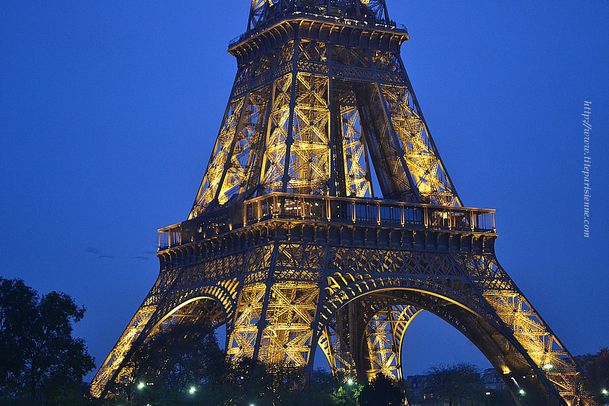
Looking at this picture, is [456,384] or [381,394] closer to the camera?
[381,394]

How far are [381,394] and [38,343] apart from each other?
723 inches

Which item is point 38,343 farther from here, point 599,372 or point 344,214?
point 599,372

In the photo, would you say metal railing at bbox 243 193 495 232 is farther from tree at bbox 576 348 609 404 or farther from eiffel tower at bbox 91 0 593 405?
tree at bbox 576 348 609 404

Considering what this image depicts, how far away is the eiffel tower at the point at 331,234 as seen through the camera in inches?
2425

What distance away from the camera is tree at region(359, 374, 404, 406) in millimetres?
63250

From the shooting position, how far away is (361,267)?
205ft

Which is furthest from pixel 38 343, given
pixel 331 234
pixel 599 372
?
pixel 599 372

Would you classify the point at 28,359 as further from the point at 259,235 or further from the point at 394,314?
the point at 394,314

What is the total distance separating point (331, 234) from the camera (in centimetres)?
6300

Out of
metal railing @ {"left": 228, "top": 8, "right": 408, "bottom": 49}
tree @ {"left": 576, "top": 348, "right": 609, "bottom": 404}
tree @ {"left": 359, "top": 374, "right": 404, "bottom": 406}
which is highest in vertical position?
metal railing @ {"left": 228, "top": 8, "right": 408, "bottom": 49}

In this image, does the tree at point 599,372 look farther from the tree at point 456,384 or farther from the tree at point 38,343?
the tree at point 38,343

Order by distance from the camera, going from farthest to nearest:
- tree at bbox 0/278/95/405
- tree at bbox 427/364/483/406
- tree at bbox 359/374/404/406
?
1. tree at bbox 427/364/483/406
2. tree at bbox 359/374/404/406
3. tree at bbox 0/278/95/405

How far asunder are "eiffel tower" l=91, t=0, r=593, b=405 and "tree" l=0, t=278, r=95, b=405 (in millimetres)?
5900

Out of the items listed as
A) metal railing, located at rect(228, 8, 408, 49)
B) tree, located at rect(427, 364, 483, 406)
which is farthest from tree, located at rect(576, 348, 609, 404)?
metal railing, located at rect(228, 8, 408, 49)
